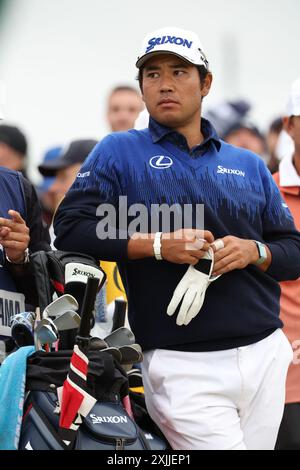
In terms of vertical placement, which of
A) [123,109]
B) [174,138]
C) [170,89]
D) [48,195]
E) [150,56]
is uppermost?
[150,56]

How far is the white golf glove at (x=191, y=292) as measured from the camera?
507 centimetres

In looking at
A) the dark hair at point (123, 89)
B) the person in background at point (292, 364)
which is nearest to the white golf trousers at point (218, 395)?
the person in background at point (292, 364)

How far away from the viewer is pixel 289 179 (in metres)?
6.78

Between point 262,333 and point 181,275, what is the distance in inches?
18.1

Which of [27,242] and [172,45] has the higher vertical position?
[172,45]

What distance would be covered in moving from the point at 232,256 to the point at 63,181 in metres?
3.31

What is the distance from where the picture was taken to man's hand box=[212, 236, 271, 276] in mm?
5117

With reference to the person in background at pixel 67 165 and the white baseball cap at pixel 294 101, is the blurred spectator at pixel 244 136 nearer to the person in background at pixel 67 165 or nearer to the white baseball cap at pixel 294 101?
the person in background at pixel 67 165

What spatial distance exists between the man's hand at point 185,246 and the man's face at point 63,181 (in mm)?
2851

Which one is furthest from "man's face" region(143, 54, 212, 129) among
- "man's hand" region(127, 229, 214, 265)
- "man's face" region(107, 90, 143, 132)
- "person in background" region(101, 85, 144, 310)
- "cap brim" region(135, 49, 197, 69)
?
"man's face" region(107, 90, 143, 132)

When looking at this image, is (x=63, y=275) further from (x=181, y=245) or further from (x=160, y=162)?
(x=160, y=162)

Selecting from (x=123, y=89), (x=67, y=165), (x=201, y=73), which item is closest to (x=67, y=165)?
(x=67, y=165)

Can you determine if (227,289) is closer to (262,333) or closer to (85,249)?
(262,333)

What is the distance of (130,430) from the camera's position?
4793 mm
